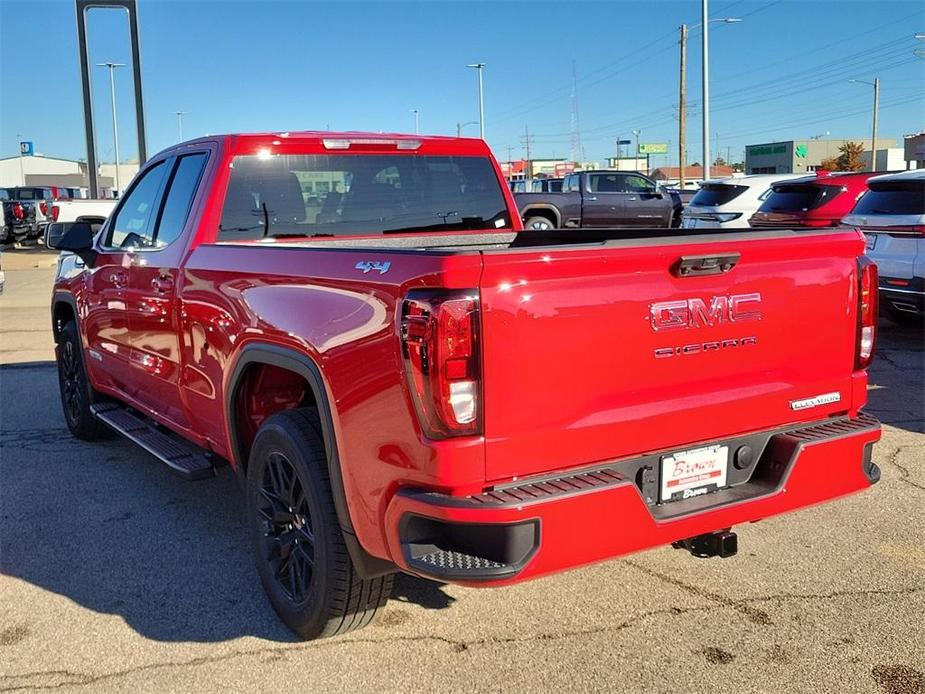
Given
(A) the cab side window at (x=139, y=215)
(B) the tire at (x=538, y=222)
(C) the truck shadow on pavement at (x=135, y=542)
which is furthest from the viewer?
(B) the tire at (x=538, y=222)

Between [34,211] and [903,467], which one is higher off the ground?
[34,211]

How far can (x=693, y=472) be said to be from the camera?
9.84ft

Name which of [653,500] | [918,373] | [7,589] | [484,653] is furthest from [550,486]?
[918,373]

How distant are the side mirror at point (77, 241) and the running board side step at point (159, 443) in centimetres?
95

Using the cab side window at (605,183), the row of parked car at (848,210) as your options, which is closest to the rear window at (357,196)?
the row of parked car at (848,210)

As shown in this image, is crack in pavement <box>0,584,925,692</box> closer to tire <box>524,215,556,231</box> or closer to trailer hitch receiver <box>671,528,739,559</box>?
trailer hitch receiver <box>671,528,739,559</box>

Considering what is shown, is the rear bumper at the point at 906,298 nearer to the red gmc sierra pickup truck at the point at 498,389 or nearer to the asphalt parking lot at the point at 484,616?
the asphalt parking lot at the point at 484,616

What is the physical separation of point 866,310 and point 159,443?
136 inches

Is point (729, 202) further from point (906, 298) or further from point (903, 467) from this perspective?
point (903, 467)

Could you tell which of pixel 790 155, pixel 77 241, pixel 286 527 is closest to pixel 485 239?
pixel 286 527

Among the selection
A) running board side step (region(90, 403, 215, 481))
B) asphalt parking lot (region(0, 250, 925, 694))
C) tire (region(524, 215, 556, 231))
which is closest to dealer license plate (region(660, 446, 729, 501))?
asphalt parking lot (region(0, 250, 925, 694))

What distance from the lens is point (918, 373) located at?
26.0 ft

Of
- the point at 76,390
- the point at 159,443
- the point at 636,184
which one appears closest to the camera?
the point at 159,443

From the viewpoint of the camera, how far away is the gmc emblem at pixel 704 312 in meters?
2.83
